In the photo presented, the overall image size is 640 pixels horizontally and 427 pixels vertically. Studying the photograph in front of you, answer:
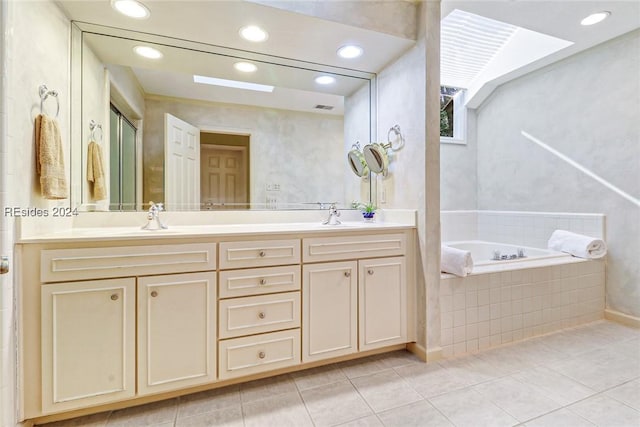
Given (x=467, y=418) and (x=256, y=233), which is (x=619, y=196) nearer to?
(x=467, y=418)

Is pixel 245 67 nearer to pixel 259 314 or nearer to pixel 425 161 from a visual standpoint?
pixel 425 161

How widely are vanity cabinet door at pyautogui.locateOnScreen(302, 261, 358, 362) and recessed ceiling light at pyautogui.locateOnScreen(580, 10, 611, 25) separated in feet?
8.05

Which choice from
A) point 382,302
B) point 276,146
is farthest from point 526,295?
point 276,146

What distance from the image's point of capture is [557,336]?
7.30 feet

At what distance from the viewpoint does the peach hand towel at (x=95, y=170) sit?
1804mm

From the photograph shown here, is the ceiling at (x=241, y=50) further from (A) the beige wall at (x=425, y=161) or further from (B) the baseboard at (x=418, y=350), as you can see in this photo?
(B) the baseboard at (x=418, y=350)

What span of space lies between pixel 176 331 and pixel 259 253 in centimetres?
53

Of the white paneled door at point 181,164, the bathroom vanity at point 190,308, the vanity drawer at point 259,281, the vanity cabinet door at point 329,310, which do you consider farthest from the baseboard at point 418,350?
the white paneled door at point 181,164

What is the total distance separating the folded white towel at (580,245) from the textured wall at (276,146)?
6.54 ft

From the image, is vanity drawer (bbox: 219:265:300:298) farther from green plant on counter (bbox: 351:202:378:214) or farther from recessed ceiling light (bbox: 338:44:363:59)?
recessed ceiling light (bbox: 338:44:363:59)

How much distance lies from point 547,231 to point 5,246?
12.7 feet

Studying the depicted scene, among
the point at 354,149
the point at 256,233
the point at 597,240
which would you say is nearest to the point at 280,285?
the point at 256,233

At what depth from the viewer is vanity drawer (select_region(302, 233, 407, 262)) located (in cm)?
171

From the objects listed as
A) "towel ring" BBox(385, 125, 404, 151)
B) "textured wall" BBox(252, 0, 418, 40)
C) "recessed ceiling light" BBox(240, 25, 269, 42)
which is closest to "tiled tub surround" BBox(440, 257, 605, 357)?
"towel ring" BBox(385, 125, 404, 151)
